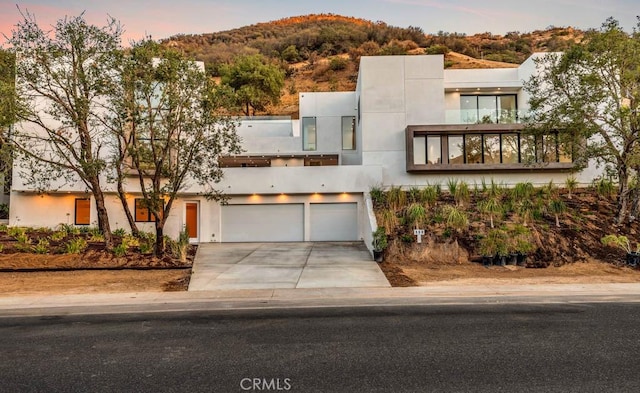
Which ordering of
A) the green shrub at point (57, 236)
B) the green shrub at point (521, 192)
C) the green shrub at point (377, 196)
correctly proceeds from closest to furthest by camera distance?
the green shrub at point (57, 236), the green shrub at point (521, 192), the green shrub at point (377, 196)

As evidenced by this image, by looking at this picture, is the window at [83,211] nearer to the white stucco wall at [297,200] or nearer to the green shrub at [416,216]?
the white stucco wall at [297,200]

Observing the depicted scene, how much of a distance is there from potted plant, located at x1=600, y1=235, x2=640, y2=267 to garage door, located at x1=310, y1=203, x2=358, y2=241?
37.9 feet

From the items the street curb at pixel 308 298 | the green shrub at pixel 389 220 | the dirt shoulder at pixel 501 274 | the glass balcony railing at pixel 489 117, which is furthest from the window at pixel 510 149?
the street curb at pixel 308 298

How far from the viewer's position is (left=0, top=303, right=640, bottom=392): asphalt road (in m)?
4.52

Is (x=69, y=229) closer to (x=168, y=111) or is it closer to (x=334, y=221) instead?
(x=168, y=111)

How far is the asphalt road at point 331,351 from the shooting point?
4.52 m

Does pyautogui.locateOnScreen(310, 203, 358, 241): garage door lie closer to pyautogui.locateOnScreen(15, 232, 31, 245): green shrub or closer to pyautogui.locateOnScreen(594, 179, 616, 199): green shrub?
A: pyautogui.locateOnScreen(594, 179, 616, 199): green shrub

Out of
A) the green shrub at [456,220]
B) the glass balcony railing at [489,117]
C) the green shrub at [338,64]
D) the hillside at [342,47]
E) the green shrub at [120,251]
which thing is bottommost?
the green shrub at [120,251]

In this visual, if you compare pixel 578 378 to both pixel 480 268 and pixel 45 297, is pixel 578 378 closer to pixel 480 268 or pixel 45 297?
pixel 480 268

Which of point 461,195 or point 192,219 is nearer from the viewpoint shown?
point 461,195

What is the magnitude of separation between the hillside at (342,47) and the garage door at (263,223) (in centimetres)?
2697

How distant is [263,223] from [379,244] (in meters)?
9.43

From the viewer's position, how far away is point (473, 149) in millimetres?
22516

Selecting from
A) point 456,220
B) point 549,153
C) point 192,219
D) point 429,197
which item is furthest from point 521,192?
point 192,219
